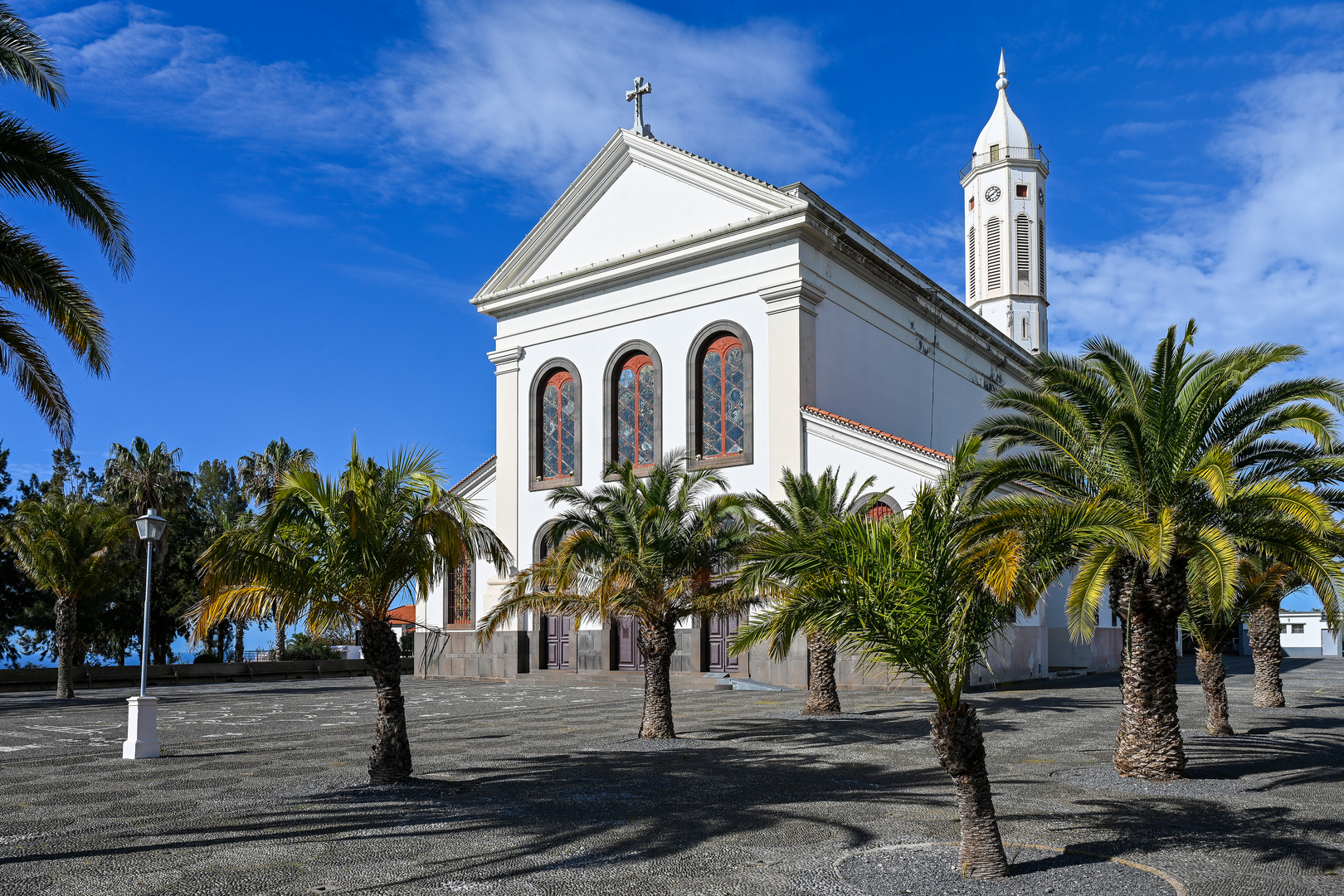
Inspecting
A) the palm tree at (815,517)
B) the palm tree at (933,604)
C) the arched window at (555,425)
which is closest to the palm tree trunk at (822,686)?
the palm tree at (815,517)

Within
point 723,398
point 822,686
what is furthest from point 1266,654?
point 723,398

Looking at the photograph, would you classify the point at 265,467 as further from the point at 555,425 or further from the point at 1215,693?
the point at 1215,693

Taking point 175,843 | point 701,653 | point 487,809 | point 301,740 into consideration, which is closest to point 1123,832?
point 487,809

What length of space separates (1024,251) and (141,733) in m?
40.3

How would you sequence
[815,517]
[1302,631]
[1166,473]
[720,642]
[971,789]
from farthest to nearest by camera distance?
[1302,631] < [720,642] < [815,517] < [1166,473] < [971,789]

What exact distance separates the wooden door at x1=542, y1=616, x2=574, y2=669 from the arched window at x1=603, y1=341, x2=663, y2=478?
5.43m

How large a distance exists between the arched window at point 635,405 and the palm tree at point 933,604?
2141 cm

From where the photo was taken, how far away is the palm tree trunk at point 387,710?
37.1 feet

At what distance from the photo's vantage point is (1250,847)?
26.5ft

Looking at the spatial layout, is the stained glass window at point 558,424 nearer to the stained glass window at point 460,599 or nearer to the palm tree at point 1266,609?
the stained glass window at point 460,599

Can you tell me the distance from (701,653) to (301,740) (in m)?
13.5

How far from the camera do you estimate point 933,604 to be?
305 inches

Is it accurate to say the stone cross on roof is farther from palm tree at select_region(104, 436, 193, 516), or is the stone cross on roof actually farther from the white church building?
palm tree at select_region(104, 436, 193, 516)

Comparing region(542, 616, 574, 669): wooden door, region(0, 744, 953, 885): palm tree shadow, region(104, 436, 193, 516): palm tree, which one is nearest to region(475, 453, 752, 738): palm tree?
region(0, 744, 953, 885): palm tree shadow
